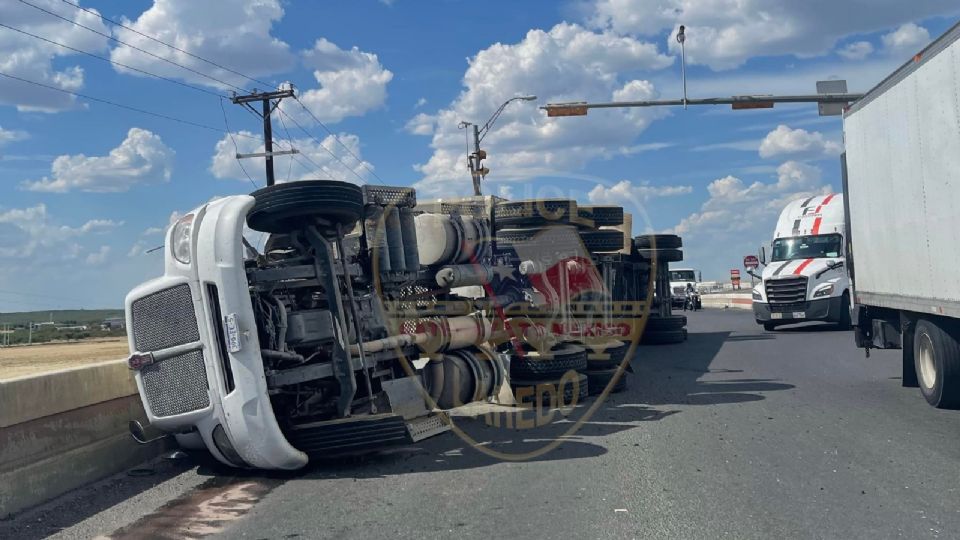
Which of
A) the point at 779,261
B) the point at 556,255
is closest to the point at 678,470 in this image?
the point at 556,255

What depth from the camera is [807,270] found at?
22.5 metres

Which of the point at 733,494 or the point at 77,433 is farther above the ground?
the point at 77,433

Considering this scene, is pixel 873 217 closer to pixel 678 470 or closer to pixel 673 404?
pixel 673 404

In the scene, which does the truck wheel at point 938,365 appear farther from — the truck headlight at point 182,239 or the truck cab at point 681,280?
the truck cab at point 681,280

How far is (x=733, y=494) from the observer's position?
6.13 meters

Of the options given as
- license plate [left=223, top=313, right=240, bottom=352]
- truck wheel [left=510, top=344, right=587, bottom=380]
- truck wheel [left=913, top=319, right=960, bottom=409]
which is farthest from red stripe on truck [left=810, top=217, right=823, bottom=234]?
license plate [left=223, top=313, right=240, bottom=352]

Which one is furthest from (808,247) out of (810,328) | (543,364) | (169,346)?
(169,346)

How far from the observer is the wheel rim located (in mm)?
9820

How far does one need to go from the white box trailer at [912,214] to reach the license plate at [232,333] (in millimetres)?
6579

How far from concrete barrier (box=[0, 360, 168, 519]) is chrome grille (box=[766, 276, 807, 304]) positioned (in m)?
18.5

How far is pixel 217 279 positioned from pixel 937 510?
5302 millimetres

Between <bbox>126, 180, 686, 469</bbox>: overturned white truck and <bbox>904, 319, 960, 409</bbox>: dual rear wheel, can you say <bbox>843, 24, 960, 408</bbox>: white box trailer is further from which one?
<bbox>126, 180, 686, 469</bbox>: overturned white truck

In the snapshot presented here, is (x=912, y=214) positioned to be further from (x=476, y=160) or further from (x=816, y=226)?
(x=476, y=160)

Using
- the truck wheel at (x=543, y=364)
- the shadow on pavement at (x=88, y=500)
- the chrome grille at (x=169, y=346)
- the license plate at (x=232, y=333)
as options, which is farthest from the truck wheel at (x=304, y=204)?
the truck wheel at (x=543, y=364)
